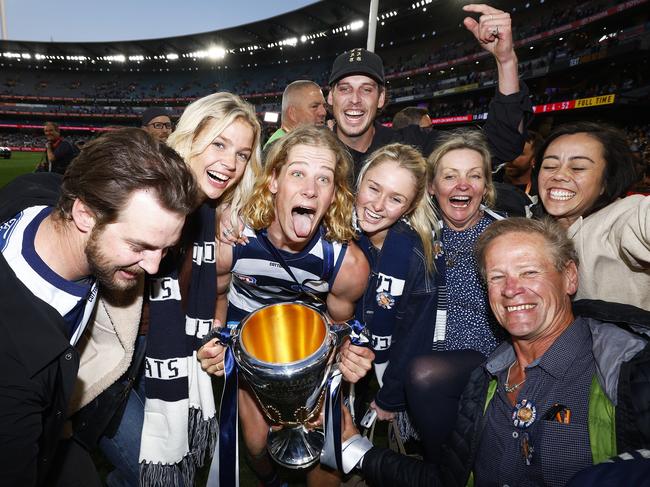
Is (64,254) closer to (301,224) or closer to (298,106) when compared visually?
(301,224)

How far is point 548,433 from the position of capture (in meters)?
1.46

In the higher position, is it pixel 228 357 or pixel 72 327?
pixel 72 327

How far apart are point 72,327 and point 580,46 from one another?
29298mm

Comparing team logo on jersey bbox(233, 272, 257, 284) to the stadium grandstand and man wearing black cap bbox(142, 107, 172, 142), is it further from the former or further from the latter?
the stadium grandstand

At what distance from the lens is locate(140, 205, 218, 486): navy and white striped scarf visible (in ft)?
6.99

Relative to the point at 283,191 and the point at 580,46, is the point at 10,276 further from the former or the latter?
the point at 580,46

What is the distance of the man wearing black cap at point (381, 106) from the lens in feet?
8.39

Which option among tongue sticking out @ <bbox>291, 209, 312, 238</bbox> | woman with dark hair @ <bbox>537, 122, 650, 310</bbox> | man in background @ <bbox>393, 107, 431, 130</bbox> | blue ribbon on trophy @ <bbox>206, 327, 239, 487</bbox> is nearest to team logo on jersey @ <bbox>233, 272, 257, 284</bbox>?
tongue sticking out @ <bbox>291, 209, 312, 238</bbox>

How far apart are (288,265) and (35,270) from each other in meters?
1.28

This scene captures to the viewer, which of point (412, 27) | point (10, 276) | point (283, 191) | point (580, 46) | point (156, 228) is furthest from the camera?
point (412, 27)

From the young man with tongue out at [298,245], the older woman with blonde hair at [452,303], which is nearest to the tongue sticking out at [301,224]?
the young man with tongue out at [298,245]

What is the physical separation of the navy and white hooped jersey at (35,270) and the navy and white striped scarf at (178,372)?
1.83ft

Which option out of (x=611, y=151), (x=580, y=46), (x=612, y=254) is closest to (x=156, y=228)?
(x=612, y=254)

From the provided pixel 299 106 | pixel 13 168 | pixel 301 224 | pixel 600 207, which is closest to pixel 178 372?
pixel 301 224
